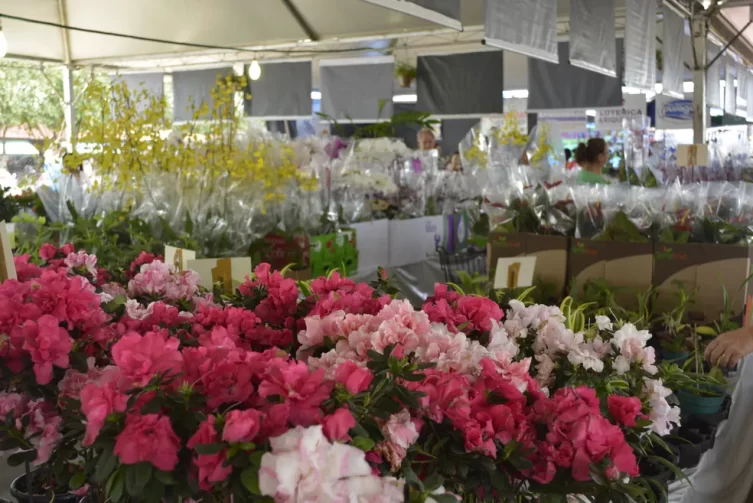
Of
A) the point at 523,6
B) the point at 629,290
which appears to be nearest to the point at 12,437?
the point at 629,290

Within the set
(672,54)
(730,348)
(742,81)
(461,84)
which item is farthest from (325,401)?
(742,81)

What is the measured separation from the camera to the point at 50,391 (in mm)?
1238

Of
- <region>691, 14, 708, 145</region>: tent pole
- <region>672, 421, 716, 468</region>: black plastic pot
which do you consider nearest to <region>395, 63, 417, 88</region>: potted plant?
<region>691, 14, 708, 145</region>: tent pole

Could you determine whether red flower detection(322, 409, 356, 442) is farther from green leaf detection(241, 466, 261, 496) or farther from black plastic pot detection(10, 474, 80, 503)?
black plastic pot detection(10, 474, 80, 503)

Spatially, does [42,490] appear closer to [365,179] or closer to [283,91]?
[365,179]

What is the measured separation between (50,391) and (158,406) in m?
0.44

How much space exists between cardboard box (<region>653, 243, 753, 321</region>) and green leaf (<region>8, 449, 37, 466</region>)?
100 inches

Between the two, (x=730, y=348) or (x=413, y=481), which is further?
(x=730, y=348)

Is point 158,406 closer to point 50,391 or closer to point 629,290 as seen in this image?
point 50,391

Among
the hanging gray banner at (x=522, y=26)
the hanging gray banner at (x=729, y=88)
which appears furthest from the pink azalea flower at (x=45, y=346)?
the hanging gray banner at (x=729, y=88)

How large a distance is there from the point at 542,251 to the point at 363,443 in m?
2.63

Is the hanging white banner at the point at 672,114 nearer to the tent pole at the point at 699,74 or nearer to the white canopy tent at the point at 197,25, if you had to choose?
the tent pole at the point at 699,74

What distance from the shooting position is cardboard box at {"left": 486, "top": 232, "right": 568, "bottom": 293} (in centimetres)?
333

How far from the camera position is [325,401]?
922 millimetres
